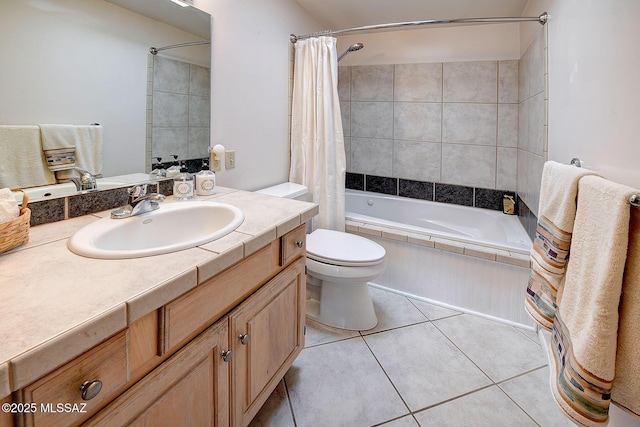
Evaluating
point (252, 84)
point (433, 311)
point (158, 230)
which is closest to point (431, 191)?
point (433, 311)

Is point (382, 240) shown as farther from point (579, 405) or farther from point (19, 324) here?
point (19, 324)

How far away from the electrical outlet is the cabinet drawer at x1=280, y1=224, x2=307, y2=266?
2.48 feet

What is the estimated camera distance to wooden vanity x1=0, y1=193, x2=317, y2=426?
58 cm

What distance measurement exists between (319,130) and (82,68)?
1445 millimetres

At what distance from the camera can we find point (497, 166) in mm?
2697

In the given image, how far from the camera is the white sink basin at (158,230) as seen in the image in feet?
2.85

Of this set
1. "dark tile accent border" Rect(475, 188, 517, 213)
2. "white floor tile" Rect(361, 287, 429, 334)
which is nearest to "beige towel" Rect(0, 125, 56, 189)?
"white floor tile" Rect(361, 287, 429, 334)

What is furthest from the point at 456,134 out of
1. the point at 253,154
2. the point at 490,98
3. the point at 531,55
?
the point at 253,154

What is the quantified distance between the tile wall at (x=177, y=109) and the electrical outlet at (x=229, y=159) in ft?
0.50

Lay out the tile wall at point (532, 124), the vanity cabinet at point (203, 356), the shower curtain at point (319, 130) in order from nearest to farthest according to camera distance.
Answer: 1. the vanity cabinet at point (203, 356)
2. the tile wall at point (532, 124)
3. the shower curtain at point (319, 130)

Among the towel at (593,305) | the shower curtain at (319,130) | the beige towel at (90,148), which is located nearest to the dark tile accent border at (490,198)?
the shower curtain at (319,130)

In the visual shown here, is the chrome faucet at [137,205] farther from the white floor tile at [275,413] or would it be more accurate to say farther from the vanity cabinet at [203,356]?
the white floor tile at [275,413]

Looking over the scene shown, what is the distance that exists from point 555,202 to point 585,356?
506 millimetres

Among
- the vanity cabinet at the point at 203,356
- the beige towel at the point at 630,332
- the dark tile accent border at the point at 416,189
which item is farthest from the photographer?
the dark tile accent border at the point at 416,189
